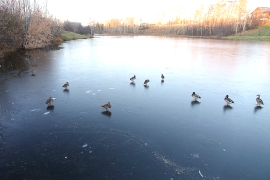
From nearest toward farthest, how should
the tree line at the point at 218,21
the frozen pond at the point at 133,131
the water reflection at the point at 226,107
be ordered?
the frozen pond at the point at 133,131, the water reflection at the point at 226,107, the tree line at the point at 218,21

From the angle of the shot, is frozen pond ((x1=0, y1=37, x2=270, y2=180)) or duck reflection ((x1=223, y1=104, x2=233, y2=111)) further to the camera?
duck reflection ((x1=223, y1=104, x2=233, y2=111))

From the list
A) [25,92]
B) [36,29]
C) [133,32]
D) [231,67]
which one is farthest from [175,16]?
[25,92]

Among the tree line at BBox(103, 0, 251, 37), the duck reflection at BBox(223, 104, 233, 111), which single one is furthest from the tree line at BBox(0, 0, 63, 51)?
the tree line at BBox(103, 0, 251, 37)

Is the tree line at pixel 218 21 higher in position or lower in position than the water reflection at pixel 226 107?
higher

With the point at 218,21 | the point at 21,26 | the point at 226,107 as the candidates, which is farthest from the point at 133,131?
the point at 218,21

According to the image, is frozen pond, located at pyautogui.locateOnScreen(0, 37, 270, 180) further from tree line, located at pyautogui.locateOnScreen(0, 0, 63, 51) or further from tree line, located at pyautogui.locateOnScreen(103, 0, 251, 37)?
tree line, located at pyautogui.locateOnScreen(103, 0, 251, 37)

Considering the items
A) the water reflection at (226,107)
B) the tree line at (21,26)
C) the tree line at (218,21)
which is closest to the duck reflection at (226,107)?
the water reflection at (226,107)

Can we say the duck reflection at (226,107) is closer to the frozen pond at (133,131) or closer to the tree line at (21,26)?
the frozen pond at (133,131)

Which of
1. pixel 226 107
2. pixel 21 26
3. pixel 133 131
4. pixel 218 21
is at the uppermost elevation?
pixel 218 21

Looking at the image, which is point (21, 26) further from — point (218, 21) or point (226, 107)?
point (218, 21)

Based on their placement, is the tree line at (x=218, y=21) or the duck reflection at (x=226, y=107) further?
the tree line at (x=218, y=21)

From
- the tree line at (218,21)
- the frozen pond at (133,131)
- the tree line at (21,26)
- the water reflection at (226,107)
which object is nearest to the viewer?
the frozen pond at (133,131)

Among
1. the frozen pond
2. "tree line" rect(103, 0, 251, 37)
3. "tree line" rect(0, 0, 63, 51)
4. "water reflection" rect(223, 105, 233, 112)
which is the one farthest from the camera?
"tree line" rect(103, 0, 251, 37)

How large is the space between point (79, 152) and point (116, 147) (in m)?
1.12
